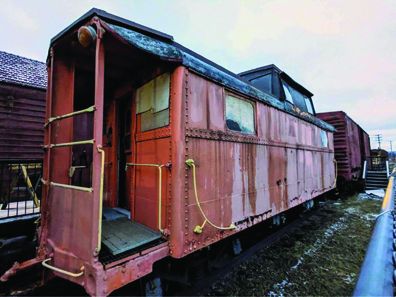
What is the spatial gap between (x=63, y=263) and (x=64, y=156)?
1.46 metres

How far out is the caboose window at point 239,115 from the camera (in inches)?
149

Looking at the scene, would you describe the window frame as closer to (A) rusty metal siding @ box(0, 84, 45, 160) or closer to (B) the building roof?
(A) rusty metal siding @ box(0, 84, 45, 160)

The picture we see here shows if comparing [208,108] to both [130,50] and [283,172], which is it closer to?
[130,50]

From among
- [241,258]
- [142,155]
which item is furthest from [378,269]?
[241,258]

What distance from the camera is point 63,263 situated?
2.58m

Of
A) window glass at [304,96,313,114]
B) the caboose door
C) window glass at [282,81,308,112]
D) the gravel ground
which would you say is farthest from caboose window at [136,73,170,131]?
window glass at [304,96,313,114]

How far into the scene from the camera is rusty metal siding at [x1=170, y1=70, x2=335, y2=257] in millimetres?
2953

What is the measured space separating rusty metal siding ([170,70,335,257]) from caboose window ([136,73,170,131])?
1.08 ft

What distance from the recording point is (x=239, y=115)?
3.98 metres

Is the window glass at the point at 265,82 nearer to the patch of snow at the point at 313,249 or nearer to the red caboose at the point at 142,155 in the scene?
the red caboose at the point at 142,155

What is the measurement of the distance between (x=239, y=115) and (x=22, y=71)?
10713 mm

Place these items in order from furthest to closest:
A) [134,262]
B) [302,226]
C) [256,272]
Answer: [302,226] < [256,272] < [134,262]

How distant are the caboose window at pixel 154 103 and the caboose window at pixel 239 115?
1092mm

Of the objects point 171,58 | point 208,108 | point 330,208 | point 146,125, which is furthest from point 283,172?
point 330,208
